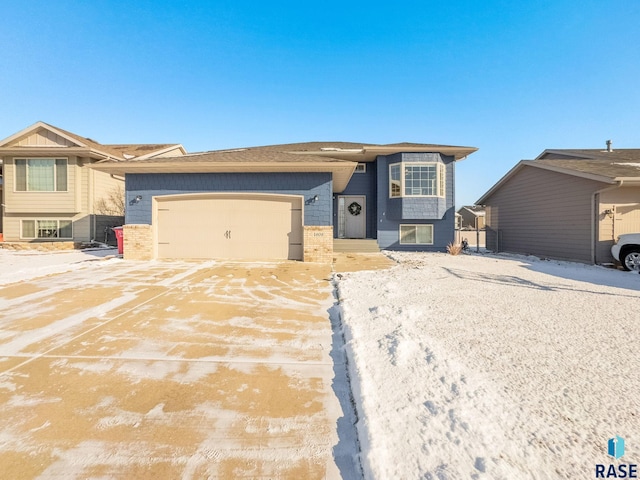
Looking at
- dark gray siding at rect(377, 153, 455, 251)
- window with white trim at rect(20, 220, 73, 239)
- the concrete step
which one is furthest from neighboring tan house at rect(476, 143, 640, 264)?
window with white trim at rect(20, 220, 73, 239)

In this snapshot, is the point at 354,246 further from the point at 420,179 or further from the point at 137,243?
the point at 137,243

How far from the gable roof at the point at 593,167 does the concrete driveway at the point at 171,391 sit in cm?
1086

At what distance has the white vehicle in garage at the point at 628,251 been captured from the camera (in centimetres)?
849

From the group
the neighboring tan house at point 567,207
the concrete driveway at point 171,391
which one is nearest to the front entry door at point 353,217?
the neighboring tan house at point 567,207

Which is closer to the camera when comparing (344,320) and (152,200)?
(344,320)

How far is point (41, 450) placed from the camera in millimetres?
1761

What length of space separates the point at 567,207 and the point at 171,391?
14.0 meters

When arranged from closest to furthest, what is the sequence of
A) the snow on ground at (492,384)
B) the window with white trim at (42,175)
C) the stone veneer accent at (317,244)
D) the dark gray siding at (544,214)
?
the snow on ground at (492,384)
the stone veneer accent at (317,244)
the dark gray siding at (544,214)
the window with white trim at (42,175)

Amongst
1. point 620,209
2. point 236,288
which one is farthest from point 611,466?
point 620,209

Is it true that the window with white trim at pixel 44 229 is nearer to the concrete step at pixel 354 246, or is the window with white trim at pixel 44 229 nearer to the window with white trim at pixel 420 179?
the concrete step at pixel 354 246

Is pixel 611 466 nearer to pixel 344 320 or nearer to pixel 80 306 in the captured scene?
pixel 344 320

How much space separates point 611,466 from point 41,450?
3324 mm

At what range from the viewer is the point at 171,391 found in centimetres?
239

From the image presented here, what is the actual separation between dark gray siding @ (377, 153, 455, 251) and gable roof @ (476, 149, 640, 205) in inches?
127
